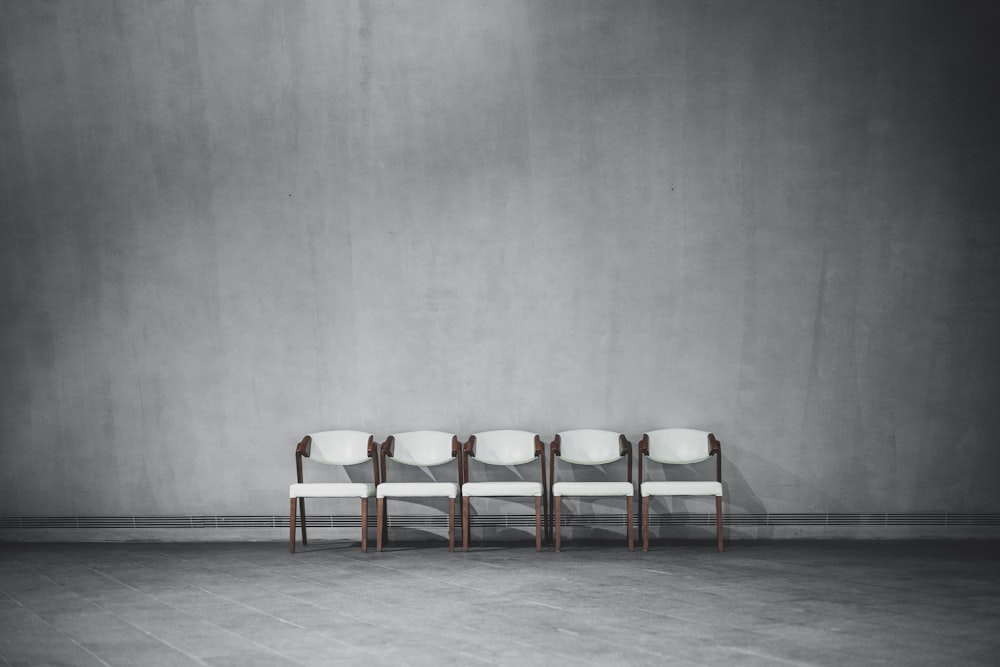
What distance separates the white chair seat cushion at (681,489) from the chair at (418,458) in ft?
4.61

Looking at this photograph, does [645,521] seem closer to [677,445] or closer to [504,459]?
[677,445]

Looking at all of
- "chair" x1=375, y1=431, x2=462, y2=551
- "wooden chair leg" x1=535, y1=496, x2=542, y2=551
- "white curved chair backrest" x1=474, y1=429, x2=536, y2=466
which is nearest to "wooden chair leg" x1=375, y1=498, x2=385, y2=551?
"chair" x1=375, y1=431, x2=462, y2=551

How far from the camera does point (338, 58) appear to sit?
6.80 m

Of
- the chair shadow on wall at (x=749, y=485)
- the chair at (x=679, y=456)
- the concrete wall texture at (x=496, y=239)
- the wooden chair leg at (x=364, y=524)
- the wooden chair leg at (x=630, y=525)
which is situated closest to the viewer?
the wooden chair leg at (x=630, y=525)

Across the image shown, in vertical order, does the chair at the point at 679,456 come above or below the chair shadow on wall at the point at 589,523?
above

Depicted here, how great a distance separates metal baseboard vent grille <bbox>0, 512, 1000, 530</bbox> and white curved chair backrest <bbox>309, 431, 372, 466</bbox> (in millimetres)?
511

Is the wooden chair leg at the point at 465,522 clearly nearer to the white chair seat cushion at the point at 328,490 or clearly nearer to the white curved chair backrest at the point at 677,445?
the white chair seat cushion at the point at 328,490

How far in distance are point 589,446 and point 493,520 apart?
3.13ft

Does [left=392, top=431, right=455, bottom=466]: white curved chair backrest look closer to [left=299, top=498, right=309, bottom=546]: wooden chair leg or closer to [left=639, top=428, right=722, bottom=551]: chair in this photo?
[left=299, top=498, right=309, bottom=546]: wooden chair leg

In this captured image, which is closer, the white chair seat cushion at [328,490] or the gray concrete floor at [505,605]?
the gray concrete floor at [505,605]

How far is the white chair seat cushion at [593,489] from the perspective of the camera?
6.25 meters

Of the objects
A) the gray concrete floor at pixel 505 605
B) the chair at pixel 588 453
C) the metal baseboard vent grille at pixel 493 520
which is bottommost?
the gray concrete floor at pixel 505 605

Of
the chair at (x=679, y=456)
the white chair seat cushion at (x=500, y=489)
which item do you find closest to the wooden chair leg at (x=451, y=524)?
the white chair seat cushion at (x=500, y=489)

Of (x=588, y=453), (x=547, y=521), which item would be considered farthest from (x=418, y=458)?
(x=588, y=453)
